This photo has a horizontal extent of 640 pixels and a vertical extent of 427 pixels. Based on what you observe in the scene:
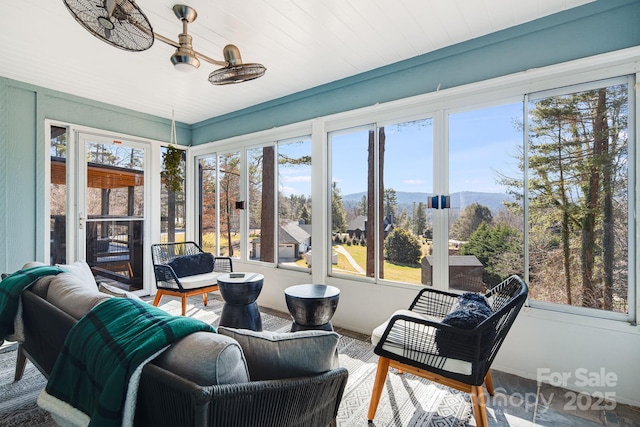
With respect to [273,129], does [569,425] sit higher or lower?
lower

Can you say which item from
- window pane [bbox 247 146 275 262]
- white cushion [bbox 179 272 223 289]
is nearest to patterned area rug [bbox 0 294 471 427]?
white cushion [bbox 179 272 223 289]

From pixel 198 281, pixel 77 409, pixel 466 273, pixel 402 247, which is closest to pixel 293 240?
pixel 198 281

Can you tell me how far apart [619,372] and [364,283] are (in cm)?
190

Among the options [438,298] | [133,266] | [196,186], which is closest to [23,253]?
[133,266]

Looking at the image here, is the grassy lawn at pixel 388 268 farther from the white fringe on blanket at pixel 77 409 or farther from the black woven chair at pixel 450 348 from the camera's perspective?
the white fringe on blanket at pixel 77 409

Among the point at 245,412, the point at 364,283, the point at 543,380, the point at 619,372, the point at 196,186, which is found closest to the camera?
the point at 245,412

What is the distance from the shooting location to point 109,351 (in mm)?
1006

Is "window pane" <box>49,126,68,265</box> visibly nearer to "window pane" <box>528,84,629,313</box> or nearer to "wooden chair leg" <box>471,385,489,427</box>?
"wooden chair leg" <box>471,385,489,427</box>

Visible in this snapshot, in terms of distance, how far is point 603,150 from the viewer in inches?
84.7

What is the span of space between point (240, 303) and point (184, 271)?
1.24 m

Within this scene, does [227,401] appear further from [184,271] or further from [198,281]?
[184,271]

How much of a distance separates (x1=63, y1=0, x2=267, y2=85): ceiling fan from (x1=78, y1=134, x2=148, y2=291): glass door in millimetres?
2588

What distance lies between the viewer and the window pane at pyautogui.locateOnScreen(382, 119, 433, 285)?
2896mm

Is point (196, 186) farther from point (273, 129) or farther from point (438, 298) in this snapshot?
point (438, 298)
